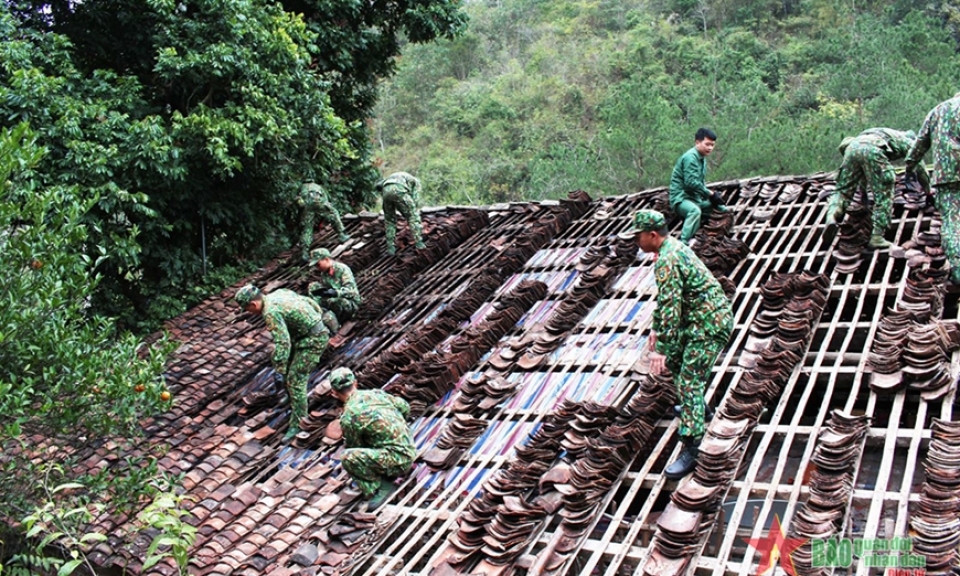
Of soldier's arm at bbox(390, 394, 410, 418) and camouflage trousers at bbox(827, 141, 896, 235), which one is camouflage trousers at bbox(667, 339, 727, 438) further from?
camouflage trousers at bbox(827, 141, 896, 235)

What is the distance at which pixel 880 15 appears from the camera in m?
25.5

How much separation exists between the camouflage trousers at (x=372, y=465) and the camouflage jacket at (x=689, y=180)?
398 cm

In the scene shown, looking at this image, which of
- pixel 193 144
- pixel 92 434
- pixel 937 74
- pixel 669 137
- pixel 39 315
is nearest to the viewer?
pixel 39 315

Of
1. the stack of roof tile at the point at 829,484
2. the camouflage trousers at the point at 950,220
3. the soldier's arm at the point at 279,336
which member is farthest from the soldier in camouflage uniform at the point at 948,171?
the soldier's arm at the point at 279,336

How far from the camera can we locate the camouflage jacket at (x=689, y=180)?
8.33 metres

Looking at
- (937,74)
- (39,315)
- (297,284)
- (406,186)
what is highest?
(39,315)

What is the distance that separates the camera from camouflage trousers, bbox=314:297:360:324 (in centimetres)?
907

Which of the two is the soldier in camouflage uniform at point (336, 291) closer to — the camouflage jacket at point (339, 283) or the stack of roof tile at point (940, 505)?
the camouflage jacket at point (339, 283)

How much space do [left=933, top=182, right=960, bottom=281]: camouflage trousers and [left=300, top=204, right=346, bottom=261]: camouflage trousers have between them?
7.03 metres

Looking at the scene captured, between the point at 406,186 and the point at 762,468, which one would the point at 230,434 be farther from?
the point at 762,468

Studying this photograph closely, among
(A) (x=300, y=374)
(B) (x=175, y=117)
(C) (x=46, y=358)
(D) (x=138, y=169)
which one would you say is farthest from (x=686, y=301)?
(D) (x=138, y=169)

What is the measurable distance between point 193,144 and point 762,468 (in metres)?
7.43

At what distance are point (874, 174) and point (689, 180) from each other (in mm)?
1755

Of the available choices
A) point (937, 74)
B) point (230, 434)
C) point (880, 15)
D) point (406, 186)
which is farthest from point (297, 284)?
point (880, 15)
